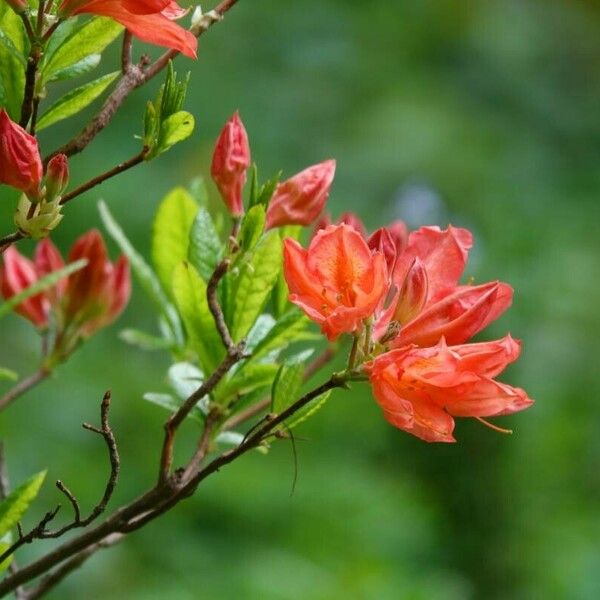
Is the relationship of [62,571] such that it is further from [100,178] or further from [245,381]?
[100,178]

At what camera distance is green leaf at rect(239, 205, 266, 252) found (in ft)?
2.56

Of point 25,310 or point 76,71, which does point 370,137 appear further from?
point 76,71

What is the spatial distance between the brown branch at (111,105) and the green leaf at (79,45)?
0.03 meters

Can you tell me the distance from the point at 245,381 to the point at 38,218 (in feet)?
0.70

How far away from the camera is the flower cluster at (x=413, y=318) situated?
2.38 feet

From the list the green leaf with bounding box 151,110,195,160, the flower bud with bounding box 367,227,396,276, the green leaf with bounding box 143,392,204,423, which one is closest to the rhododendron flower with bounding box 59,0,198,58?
the green leaf with bounding box 151,110,195,160

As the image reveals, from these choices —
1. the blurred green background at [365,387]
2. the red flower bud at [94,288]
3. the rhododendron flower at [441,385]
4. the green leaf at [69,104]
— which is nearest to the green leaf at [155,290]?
the red flower bud at [94,288]

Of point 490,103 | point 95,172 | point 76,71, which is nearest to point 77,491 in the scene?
point 95,172

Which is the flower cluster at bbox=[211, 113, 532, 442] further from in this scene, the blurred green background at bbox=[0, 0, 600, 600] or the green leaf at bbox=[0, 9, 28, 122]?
the blurred green background at bbox=[0, 0, 600, 600]

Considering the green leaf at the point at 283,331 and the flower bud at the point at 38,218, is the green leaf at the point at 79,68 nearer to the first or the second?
the flower bud at the point at 38,218

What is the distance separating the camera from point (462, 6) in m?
3.77

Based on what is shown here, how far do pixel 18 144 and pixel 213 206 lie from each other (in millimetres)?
1985

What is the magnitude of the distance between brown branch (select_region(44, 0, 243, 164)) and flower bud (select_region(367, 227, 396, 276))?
0.52 feet

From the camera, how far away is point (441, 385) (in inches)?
28.3
